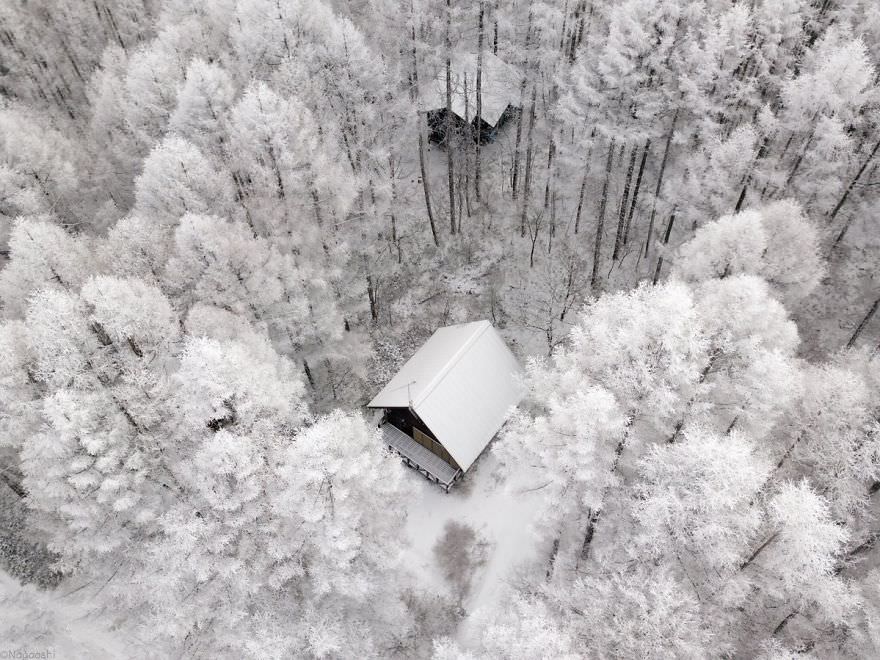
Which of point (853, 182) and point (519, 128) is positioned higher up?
point (519, 128)

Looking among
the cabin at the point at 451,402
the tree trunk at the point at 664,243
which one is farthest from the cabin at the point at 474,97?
the cabin at the point at 451,402

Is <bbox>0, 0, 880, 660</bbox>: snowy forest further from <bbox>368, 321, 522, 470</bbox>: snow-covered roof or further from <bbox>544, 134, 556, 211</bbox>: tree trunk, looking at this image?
<bbox>368, 321, 522, 470</bbox>: snow-covered roof

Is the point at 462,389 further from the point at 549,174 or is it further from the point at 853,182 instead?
the point at 853,182

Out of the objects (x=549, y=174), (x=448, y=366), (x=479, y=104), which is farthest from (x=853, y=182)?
(x=448, y=366)

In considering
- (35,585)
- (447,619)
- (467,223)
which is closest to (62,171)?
(35,585)

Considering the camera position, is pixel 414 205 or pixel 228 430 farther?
pixel 414 205

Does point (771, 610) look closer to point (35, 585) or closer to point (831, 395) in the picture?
point (831, 395)

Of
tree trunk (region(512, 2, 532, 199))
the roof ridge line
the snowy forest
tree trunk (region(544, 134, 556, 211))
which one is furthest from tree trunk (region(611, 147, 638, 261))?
the roof ridge line

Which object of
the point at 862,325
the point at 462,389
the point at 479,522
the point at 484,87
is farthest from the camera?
the point at 484,87
